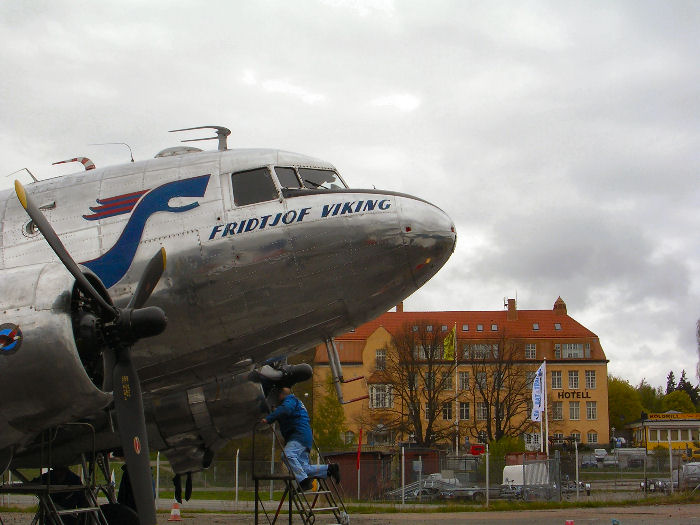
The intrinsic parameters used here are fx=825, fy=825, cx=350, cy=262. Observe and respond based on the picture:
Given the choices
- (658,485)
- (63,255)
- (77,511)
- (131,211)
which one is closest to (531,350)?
(658,485)

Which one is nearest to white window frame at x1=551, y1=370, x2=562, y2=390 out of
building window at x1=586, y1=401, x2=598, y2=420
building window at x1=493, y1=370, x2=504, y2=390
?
building window at x1=586, y1=401, x2=598, y2=420

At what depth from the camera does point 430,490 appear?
27484mm

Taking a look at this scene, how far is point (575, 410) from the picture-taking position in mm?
88000

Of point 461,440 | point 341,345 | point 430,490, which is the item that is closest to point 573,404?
point 461,440

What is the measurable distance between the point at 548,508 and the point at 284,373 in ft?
34.5

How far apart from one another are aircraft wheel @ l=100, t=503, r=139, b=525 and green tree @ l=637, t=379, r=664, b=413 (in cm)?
14913

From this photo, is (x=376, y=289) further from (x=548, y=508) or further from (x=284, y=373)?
(x=548, y=508)

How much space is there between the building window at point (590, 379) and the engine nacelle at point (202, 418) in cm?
7917

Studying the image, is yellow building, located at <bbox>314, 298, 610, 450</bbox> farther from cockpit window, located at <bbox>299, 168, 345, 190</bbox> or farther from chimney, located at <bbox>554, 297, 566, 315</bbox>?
cockpit window, located at <bbox>299, 168, 345, 190</bbox>

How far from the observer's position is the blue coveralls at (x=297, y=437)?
12461 millimetres

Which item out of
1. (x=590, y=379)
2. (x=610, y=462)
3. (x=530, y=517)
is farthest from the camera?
(x=590, y=379)

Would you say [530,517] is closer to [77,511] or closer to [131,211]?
[77,511]

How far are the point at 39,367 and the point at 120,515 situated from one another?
4098mm

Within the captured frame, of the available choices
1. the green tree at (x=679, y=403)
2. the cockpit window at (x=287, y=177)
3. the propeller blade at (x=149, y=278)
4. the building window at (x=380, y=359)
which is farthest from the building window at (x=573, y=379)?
the propeller blade at (x=149, y=278)
